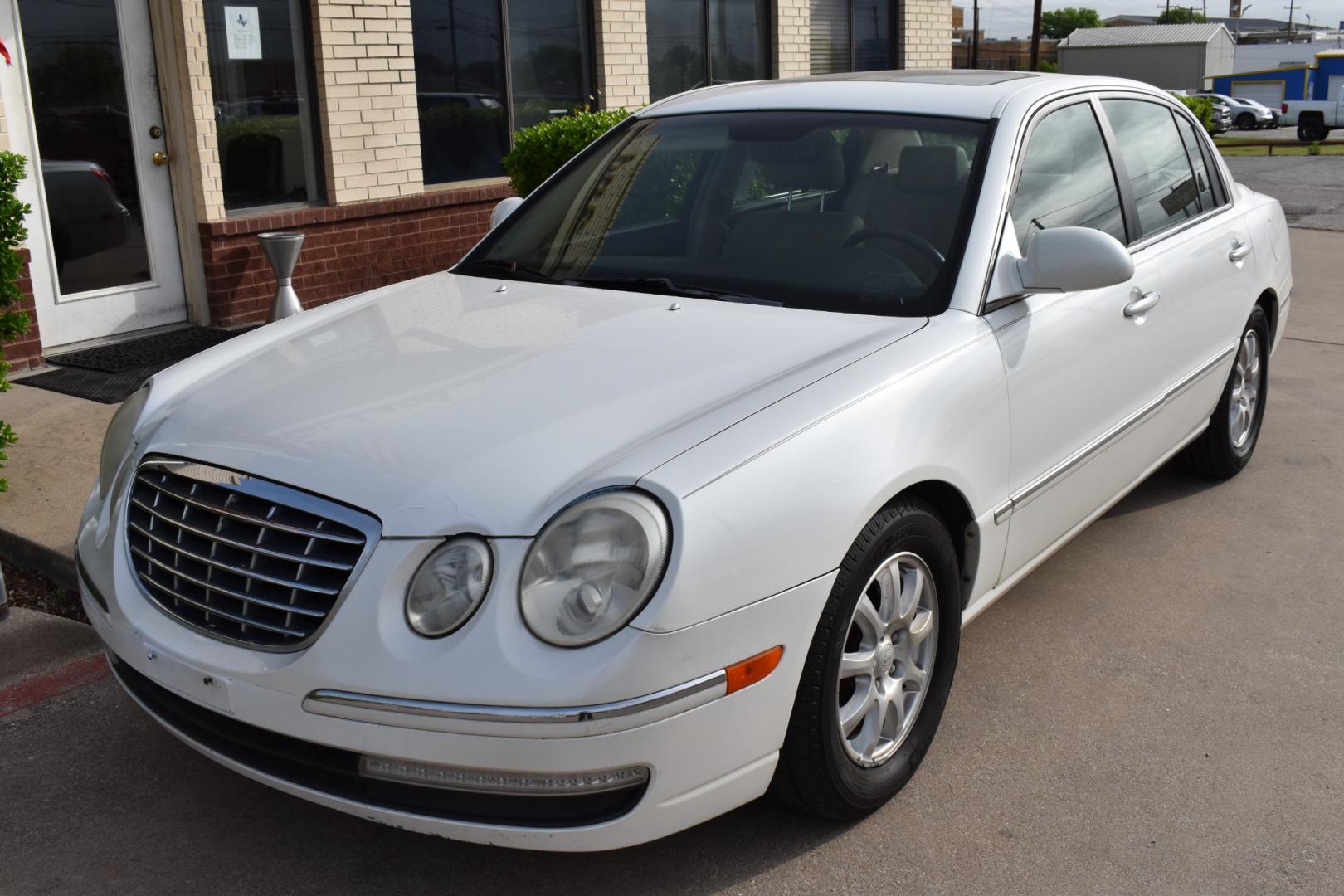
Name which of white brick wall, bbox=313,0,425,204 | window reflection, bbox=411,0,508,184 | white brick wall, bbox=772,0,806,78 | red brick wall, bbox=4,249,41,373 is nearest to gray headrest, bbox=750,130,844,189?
red brick wall, bbox=4,249,41,373

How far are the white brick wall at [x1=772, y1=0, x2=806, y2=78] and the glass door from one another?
6.61 metres

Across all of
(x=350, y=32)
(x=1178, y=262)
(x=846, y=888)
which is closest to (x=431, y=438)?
(x=846, y=888)

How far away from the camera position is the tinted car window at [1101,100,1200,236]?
4.54m

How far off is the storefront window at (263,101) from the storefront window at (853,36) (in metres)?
6.23

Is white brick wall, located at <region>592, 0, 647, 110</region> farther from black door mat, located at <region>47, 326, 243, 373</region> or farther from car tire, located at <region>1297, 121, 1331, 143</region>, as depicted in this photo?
car tire, located at <region>1297, 121, 1331, 143</region>

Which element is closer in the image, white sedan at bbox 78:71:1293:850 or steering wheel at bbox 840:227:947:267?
white sedan at bbox 78:71:1293:850

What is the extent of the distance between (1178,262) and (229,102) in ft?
19.2

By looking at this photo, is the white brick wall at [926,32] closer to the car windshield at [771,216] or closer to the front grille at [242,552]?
the car windshield at [771,216]

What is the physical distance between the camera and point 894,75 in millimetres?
4434

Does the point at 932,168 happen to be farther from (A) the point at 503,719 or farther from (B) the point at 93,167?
(B) the point at 93,167

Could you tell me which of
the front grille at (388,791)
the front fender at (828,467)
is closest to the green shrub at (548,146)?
the front fender at (828,467)

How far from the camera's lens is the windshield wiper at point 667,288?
3635 millimetres

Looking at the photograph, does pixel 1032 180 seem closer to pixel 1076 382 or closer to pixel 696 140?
pixel 1076 382

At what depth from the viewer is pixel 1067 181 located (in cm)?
409
